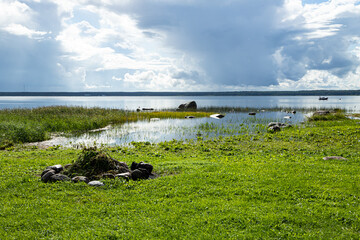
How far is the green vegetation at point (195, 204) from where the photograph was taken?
7570 millimetres

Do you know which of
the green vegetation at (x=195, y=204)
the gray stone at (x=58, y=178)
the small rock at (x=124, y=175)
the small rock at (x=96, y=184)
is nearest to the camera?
the green vegetation at (x=195, y=204)

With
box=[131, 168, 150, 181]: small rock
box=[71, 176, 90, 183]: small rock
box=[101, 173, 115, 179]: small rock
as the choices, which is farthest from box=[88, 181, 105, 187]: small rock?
box=[131, 168, 150, 181]: small rock

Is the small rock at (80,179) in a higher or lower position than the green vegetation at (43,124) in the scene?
lower

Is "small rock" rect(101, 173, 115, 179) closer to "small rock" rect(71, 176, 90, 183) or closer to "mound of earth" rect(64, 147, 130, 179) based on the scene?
"mound of earth" rect(64, 147, 130, 179)

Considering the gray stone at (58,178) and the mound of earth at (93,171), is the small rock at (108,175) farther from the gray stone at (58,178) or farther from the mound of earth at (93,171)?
the gray stone at (58,178)

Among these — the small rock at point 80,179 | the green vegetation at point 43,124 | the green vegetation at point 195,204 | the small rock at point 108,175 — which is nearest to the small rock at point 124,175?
the small rock at point 108,175

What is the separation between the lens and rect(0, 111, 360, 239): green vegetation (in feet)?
24.8

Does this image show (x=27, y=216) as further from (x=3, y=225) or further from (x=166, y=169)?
(x=166, y=169)

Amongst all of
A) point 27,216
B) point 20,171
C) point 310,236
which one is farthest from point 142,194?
point 20,171

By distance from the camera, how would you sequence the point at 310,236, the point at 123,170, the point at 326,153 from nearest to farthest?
the point at 310,236 < the point at 123,170 < the point at 326,153

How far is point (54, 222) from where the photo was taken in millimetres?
8141

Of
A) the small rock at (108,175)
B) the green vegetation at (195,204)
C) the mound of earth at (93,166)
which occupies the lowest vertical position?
the green vegetation at (195,204)

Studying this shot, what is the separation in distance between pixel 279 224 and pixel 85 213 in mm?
6309

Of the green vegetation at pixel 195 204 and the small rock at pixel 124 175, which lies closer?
the green vegetation at pixel 195 204
